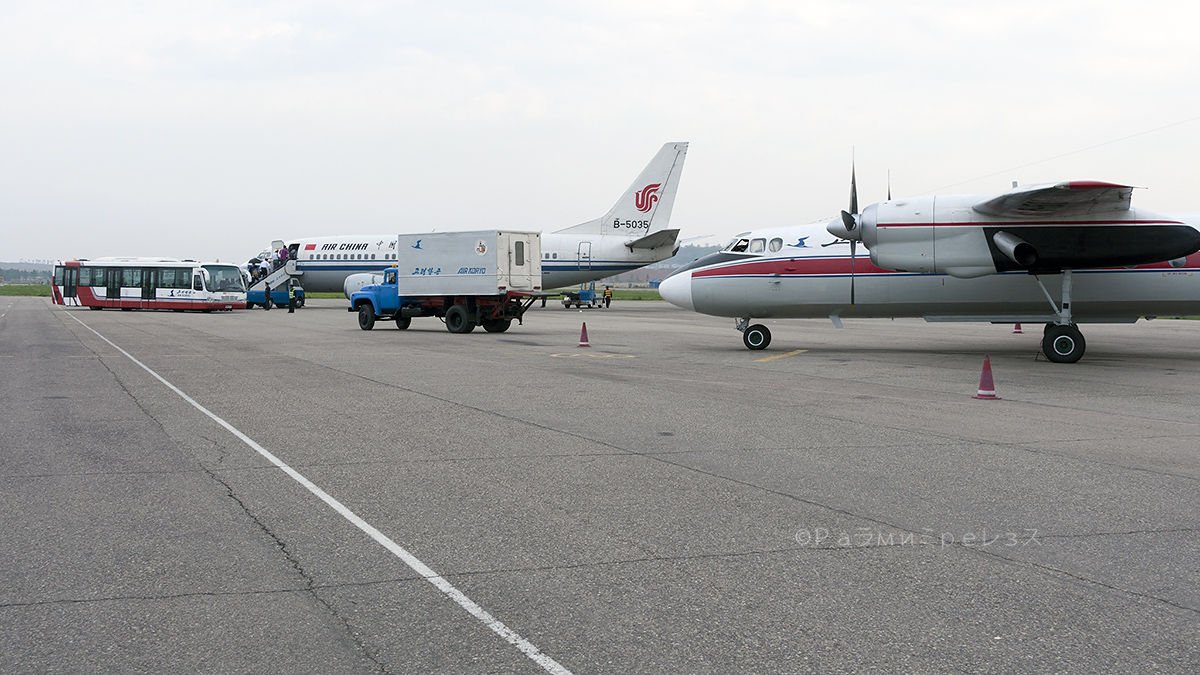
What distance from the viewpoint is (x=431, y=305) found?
1288 inches

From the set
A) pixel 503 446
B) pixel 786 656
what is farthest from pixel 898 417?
pixel 786 656

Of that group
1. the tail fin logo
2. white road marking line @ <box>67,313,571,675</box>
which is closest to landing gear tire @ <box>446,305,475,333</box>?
the tail fin logo

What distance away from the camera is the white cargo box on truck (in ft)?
102

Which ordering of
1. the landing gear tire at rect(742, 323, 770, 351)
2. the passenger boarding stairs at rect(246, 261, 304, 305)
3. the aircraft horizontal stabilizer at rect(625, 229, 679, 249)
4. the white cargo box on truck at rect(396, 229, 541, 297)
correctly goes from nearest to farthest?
1. the landing gear tire at rect(742, 323, 770, 351)
2. the white cargo box on truck at rect(396, 229, 541, 297)
3. the aircraft horizontal stabilizer at rect(625, 229, 679, 249)
4. the passenger boarding stairs at rect(246, 261, 304, 305)

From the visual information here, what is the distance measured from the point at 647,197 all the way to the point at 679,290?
1032 inches

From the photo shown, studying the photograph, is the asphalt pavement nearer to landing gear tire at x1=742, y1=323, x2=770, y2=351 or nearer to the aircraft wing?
the aircraft wing

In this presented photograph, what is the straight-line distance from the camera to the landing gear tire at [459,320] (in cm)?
3146

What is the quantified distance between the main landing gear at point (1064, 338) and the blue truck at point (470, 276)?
51.6 ft

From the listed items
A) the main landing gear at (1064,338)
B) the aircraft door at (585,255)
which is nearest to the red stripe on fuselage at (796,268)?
the main landing gear at (1064,338)

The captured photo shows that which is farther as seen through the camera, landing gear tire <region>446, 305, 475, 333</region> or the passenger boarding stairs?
the passenger boarding stairs

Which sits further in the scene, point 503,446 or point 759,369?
point 759,369

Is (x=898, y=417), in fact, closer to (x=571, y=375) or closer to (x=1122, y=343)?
(x=571, y=375)

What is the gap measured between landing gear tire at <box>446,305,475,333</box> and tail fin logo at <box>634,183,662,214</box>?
19.9 m

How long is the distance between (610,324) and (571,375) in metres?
20.1
